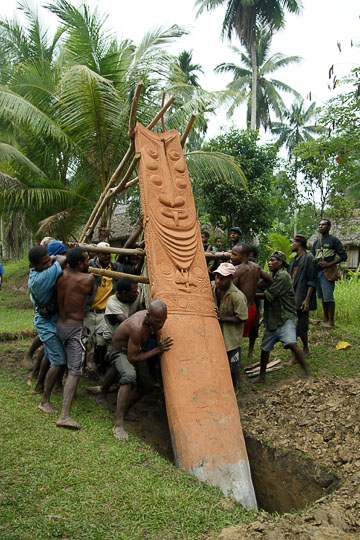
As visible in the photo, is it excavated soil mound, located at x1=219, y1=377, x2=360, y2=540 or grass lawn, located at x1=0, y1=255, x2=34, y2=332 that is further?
grass lawn, located at x1=0, y1=255, x2=34, y2=332

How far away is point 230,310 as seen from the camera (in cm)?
491

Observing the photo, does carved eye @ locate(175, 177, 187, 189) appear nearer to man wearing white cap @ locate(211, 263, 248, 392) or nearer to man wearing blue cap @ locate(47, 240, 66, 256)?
man wearing white cap @ locate(211, 263, 248, 392)

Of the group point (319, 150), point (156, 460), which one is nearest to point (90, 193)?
point (319, 150)

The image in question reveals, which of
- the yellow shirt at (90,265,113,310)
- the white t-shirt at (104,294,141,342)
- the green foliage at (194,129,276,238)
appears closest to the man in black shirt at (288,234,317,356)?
the white t-shirt at (104,294,141,342)

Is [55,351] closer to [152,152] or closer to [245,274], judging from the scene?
[245,274]

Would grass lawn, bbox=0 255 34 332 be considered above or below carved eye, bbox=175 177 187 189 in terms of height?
below

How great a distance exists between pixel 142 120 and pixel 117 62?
47.8 inches

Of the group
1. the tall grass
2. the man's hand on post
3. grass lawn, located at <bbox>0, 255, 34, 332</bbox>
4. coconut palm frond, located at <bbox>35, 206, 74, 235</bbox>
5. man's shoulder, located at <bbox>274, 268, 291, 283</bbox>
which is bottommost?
grass lawn, located at <bbox>0, 255, 34, 332</bbox>

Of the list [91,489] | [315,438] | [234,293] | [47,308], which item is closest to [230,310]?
[234,293]

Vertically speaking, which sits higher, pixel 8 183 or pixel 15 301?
pixel 8 183

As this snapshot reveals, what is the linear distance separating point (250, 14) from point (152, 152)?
62.6 ft

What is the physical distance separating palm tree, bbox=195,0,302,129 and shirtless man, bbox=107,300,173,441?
18.1 metres

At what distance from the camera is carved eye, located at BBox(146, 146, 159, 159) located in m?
5.70

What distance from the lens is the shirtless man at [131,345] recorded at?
4.09 metres
